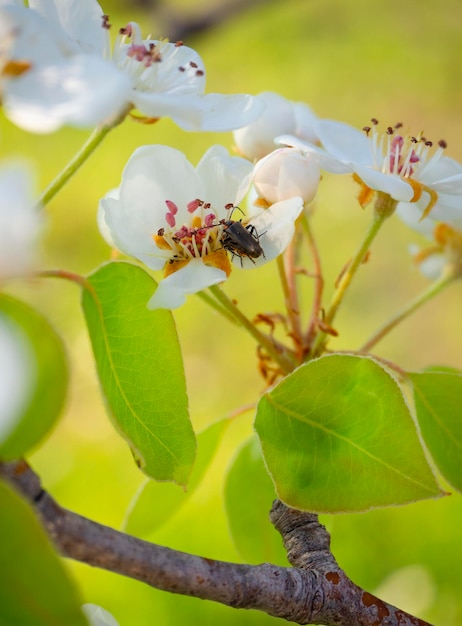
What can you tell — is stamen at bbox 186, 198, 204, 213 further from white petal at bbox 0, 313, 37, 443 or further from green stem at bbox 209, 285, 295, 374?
white petal at bbox 0, 313, 37, 443

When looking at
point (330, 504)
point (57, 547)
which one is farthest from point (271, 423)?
point (57, 547)

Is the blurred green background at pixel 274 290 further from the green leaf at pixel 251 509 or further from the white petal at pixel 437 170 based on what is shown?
the white petal at pixel 437 170

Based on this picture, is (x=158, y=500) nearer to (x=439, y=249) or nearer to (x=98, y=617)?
(x=98, y=617)

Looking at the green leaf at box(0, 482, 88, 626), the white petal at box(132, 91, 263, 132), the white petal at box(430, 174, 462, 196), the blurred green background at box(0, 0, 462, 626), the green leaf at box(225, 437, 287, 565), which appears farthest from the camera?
the blurred green background at box(0, 0, 462, 626)

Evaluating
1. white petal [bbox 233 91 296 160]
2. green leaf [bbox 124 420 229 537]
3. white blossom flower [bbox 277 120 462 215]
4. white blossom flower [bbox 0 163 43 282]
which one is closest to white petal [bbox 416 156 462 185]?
white blossom flower [bbox 277 120 462 215]

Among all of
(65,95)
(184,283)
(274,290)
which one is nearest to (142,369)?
(184,283)

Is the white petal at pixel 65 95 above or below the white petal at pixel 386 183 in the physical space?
below

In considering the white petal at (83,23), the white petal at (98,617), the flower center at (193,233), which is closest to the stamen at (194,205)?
the flower center at (193,233)
